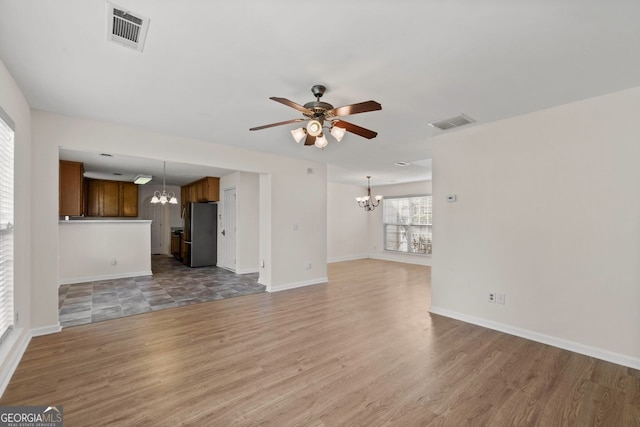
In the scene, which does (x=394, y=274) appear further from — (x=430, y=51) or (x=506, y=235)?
(x=430, y=51)

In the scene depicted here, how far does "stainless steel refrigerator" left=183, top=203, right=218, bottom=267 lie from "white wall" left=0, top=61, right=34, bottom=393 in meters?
4.16

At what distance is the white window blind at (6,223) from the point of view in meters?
2.26

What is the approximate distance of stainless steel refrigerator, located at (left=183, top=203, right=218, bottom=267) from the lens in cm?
726

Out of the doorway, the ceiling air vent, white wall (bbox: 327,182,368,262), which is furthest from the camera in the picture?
the doorway

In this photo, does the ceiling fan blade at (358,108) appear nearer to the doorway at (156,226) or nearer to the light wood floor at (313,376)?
the light wood floor at (313,376)

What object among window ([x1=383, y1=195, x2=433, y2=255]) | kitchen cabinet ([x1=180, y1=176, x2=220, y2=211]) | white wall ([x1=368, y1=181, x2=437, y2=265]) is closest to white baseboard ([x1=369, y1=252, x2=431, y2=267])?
white wall ([x1=368, y1=181, x2=437, y2=265])

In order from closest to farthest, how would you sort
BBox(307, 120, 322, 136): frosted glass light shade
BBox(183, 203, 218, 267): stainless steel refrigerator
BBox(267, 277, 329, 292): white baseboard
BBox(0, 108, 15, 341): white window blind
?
BBox(0, 108, 15, 341): white window blind
BBox(307, 120, 322, 136): frosted glass light shade
BBox(267, 277, 329, 292): white baseboard
BBox(183, 203, 218, 267): stainless steel refrigerator

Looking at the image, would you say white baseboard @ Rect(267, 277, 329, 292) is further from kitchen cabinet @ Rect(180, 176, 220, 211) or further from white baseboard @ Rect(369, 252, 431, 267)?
white baseboard @ Rect(369, 252, 431, 267)

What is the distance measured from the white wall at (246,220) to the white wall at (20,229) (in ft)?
11.8

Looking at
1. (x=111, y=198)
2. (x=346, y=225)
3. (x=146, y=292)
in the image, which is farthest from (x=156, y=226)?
(x=346, y=225)

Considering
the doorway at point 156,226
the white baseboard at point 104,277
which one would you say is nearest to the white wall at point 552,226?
the white baseboard at point 104,277

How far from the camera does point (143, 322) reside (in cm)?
354

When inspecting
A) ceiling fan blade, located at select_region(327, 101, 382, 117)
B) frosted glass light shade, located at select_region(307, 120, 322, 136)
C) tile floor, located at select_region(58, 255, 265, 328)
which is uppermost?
ceiling fan blade, located at select_region(327, 101, 382, 117)

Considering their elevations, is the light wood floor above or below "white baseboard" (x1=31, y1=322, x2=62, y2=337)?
below
